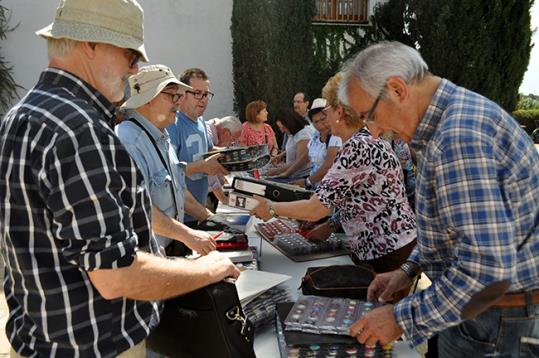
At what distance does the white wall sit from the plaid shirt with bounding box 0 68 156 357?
10833 millimetres

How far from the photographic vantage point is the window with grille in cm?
1222

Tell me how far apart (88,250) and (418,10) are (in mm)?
10806

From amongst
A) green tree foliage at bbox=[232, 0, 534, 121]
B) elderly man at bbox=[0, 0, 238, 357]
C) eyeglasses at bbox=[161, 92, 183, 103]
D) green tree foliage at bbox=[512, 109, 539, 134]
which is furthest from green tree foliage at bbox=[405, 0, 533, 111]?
elderly man at bbox=[0, 0, 238, 357]

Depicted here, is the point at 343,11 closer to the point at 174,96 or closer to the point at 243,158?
the point at 243,158

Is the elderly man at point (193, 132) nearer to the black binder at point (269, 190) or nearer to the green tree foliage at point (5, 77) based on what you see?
the black binder at point (269, 190)

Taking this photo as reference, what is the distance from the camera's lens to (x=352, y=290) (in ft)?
5.62

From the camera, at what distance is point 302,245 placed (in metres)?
2.44

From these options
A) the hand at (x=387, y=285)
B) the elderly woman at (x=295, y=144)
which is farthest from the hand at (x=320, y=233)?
the elderly woman at (x=295, y=144)

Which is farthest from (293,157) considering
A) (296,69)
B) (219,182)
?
(296,69)

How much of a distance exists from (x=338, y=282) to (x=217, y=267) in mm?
618

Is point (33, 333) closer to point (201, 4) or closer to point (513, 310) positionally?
point (513, 310)

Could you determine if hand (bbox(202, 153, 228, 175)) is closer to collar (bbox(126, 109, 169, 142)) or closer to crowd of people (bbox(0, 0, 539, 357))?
collar (bbox(126, 109, 169, 142))

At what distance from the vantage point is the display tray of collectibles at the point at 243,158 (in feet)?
8.87

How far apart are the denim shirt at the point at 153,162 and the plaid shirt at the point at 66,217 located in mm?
991
